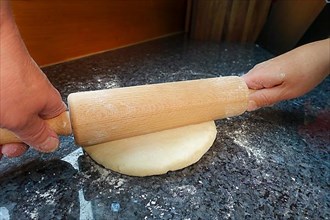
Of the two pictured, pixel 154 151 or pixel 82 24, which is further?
pixel 82 24

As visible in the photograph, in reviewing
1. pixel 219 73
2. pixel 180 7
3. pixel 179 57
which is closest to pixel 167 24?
pixel 180 7

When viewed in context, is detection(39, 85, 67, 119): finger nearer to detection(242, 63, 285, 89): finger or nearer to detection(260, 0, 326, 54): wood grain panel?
detection(242, 63, 285, 89): finger

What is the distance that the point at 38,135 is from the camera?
631 millimetres

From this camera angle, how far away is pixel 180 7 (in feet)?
6.30

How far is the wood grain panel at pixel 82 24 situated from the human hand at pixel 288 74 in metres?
0.84

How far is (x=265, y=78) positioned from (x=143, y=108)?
0.45m

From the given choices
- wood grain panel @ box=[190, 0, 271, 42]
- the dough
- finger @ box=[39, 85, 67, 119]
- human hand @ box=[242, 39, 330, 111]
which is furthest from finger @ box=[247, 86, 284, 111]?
wood grain panel @ box=[190, 0, 271, 42]

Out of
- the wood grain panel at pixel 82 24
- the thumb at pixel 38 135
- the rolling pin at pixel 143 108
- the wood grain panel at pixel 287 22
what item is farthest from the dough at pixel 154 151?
the wood grain panel at pixel 287 22

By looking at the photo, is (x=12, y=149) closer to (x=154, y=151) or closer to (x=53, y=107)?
(x=53, y=107)

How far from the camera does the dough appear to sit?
773 millimetres

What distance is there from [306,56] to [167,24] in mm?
1078

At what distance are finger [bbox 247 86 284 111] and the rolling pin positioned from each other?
6 centimetres

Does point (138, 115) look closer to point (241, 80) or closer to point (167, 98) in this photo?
point (167, 98)

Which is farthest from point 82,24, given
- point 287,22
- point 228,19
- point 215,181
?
point 287,22
